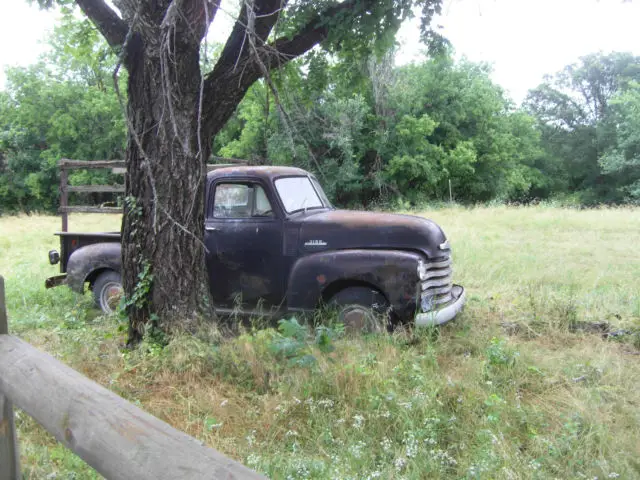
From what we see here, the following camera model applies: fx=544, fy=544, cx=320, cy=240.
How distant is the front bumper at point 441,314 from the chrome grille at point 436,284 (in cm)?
8

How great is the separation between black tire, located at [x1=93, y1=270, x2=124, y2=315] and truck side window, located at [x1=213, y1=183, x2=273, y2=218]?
1752 millimetres

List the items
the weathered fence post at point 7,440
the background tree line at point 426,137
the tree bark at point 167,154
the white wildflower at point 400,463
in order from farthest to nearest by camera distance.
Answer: the background tree line at point 426,137
the tree bark at point 167,154
the white wildflower at point 400,463
the weathered fence post at point 7,440

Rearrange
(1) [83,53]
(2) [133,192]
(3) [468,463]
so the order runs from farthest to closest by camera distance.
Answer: (1) [83,53] < (2) [133,192] < (3) [468,463]

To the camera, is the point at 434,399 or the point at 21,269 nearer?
the point at 434,399

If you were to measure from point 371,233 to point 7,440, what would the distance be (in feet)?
12.6

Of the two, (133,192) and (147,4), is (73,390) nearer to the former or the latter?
(133,192)

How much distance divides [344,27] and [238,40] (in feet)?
3.56

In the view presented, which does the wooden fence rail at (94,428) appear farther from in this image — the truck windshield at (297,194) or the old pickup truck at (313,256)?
the truck windshield at (297,194)

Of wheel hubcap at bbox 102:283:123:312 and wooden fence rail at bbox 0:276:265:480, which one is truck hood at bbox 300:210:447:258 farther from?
wooden fence rail at bbox 0:276:265:480

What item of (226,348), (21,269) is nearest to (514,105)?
(21,269)

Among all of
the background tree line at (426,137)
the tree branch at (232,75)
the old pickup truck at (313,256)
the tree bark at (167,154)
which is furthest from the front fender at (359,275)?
the background tree line at (426,137)

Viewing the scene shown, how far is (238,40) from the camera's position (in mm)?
5082

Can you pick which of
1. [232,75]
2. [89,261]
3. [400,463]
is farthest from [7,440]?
[89,261]

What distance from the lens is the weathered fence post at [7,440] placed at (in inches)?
85.7
